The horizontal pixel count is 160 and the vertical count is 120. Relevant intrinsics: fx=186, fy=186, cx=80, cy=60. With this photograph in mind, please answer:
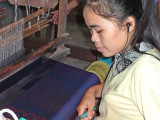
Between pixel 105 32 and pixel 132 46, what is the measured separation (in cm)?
17

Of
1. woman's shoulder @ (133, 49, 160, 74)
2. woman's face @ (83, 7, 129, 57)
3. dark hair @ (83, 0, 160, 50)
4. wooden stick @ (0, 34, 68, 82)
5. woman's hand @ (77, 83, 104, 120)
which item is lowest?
woman's hand @ (77, 83, 104, 120)

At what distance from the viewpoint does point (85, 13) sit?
918mm

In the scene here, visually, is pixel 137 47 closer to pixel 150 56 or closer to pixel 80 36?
pixel 150 56

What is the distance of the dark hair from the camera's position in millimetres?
858

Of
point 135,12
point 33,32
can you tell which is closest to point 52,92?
point 33,32

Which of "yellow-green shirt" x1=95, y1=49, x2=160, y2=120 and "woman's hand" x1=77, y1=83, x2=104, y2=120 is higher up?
"yellow-green shirt" x1=95, y1=49, x2=160, y2=120

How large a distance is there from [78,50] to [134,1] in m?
1.92

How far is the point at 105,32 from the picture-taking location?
0.90 meters

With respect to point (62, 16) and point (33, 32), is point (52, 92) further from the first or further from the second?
point (62, 16)

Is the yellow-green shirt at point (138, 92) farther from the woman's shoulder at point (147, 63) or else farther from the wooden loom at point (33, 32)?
the wooden loom at point (33, 32)

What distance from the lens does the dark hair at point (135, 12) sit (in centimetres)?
86

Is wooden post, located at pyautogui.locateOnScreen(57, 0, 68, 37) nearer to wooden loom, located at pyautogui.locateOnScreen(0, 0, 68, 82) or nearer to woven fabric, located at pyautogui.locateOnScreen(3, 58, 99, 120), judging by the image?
wooden loom, located at pyautogui.locateOnScreen(0, 0, 68, 82)

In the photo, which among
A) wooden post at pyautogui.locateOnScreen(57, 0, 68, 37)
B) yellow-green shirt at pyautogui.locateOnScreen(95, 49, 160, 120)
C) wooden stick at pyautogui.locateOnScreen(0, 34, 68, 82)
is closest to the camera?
yellow-green shirt at pyautogui.locateOnScreen(95, 49, 160, 120)

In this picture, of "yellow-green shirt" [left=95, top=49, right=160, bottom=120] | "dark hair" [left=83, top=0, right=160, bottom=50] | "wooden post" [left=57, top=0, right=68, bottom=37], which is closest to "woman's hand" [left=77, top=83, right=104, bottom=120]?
"yellow-green shirt" [left=95, top=49, right=160, bottom=120]
